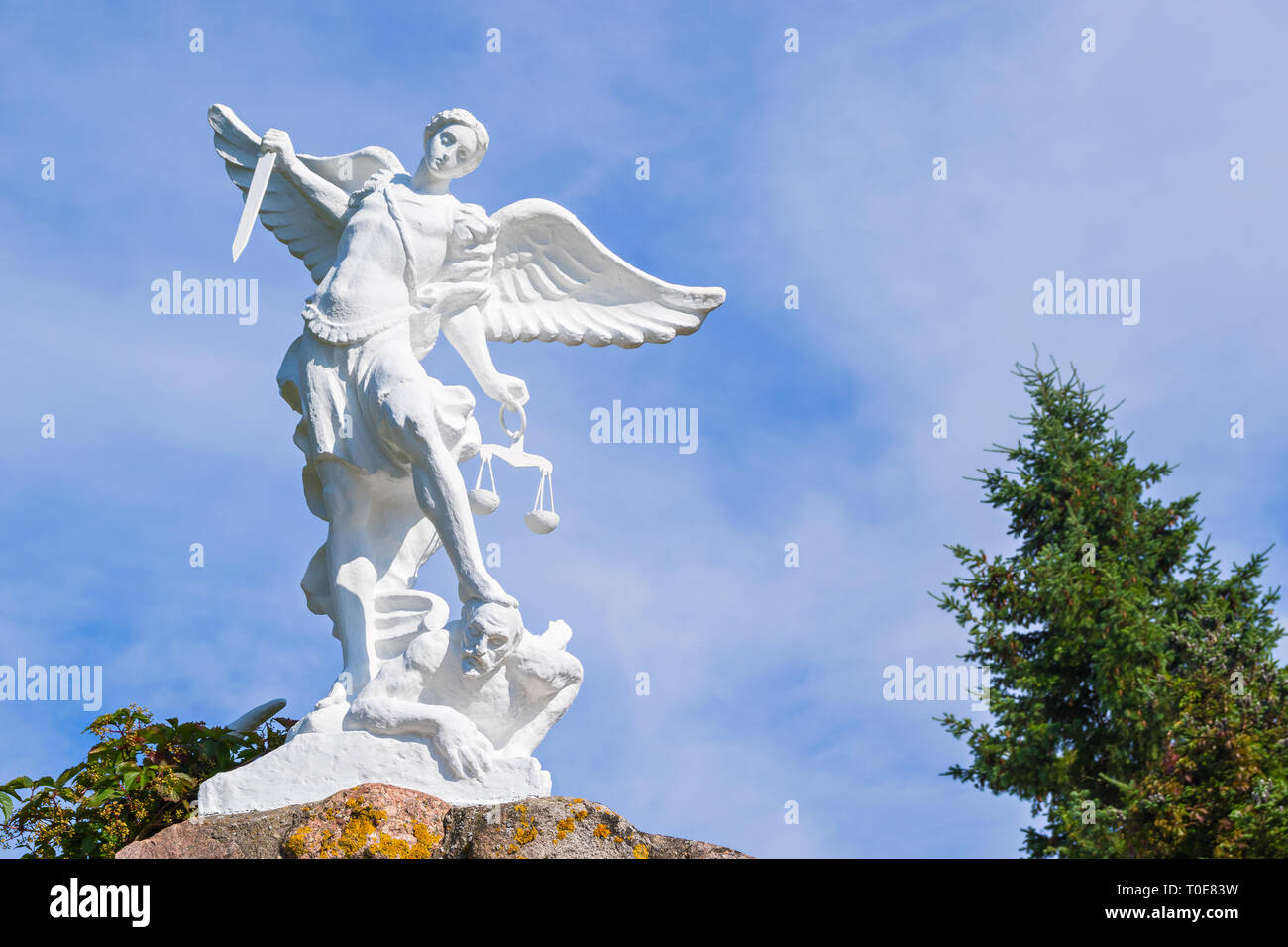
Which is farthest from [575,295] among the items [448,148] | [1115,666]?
[1115,666]

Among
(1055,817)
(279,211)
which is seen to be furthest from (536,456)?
(1055,817)

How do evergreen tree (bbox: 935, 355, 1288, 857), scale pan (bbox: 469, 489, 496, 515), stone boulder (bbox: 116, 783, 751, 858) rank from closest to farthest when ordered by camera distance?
stone boulder (bbox: 116, 783, 751, 858)
scale pan (bbox: 469, 489, 496, 515)
evergreen tree (bbox: 935, 355, 1288, 857)

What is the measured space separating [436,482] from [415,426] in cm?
26

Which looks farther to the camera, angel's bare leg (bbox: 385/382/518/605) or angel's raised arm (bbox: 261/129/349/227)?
angel's raised arm (bbox: 261/129/349/227)

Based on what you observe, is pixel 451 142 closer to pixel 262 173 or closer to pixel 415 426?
pixel 262 173

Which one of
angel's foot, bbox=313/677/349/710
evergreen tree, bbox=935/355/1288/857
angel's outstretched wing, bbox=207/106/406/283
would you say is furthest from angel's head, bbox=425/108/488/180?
evergreen tree, bbox=935/355/1288/857

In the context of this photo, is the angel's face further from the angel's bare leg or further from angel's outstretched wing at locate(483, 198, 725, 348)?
the angel's bare leg

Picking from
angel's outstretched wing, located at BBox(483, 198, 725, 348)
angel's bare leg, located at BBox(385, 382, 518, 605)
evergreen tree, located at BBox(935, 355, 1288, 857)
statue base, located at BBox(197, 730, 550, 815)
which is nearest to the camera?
statue base, located at BBox(197, 730, 550, 815)

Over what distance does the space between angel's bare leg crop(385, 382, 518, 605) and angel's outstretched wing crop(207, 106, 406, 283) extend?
1.17 metres

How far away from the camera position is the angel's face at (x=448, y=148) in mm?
6785

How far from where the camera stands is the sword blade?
701 cm

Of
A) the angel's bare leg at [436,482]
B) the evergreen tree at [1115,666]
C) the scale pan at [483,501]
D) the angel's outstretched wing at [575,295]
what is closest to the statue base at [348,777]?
the angel's bare leg at [436,482]

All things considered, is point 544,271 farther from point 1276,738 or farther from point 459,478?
point 1276,738
